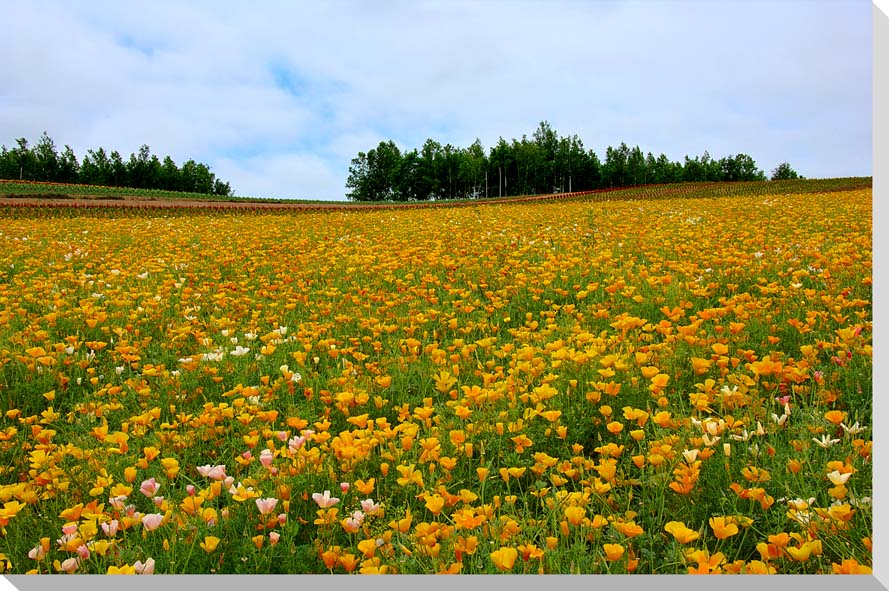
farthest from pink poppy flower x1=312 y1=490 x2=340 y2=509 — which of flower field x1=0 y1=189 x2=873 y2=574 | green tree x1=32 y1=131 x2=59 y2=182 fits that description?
green tree x1=32 y1=131 x2=59 y2=182

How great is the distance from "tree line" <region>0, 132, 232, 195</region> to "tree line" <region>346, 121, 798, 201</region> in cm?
1984

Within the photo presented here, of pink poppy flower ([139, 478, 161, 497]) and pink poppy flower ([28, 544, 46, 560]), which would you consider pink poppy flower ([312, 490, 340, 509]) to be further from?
pink poppy flower ([28, 544, 46, 560])

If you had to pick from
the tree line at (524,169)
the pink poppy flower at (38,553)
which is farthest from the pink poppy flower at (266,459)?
the tree line at (524,169)

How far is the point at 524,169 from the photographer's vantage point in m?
60.7

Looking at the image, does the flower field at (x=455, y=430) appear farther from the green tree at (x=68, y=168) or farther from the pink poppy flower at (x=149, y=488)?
the green tree at (x=68, y=168)

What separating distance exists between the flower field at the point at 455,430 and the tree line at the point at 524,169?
57004 millimetres

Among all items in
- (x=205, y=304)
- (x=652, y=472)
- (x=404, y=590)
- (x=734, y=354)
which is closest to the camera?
(x=404, y=590)

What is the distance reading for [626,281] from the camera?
15.0 ft

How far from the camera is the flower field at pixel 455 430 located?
161 cm

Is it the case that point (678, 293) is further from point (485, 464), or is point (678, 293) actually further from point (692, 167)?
point (692, 167)

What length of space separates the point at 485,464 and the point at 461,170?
62.2 m

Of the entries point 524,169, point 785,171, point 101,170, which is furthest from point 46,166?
point 524,169

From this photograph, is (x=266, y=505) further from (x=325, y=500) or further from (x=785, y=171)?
(x=785, y=171)

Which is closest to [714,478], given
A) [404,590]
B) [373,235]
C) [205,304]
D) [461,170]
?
[404,590]
